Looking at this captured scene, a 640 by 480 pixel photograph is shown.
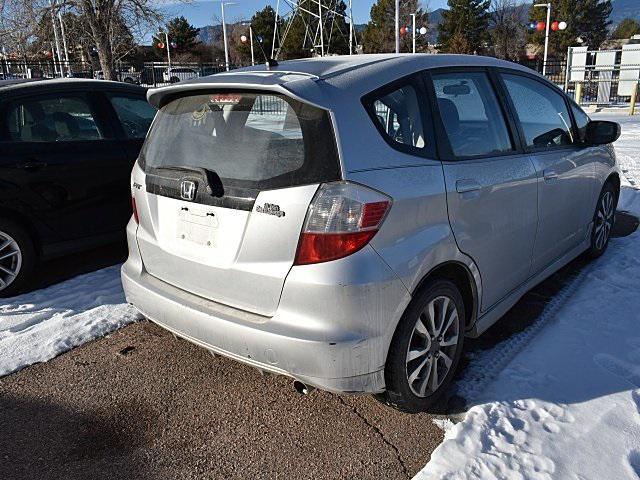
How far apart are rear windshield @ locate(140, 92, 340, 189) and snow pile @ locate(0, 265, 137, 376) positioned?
→ 1.45m

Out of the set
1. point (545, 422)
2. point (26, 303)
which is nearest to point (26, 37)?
point (26, 303)

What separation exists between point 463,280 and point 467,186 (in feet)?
1.68

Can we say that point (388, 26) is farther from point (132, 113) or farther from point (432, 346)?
point (432, 346)

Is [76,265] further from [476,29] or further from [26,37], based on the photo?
[476,29]

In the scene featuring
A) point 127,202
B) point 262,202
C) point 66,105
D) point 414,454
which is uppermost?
point 66,105

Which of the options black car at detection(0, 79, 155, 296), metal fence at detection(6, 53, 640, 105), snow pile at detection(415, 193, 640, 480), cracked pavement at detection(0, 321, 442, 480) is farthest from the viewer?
metal fence at detection(6, 53, 640, 105)

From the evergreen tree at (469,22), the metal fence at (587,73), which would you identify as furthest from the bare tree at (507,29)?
the metal fence at (587,73)

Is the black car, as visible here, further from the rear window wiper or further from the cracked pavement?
the rear window wiper

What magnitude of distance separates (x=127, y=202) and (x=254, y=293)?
307cm

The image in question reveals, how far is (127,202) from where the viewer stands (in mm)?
5141

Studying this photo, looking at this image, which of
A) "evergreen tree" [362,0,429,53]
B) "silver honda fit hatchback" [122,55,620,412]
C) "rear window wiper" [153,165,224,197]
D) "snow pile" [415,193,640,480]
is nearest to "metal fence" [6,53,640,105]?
"silver honda fit hatchback" [122,55,620,412]

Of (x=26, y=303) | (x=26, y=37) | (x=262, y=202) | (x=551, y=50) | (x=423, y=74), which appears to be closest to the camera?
(x=262, y=202)

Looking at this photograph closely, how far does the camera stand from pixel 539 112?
3.94 meters

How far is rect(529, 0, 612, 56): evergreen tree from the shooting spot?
4584 centimetres
